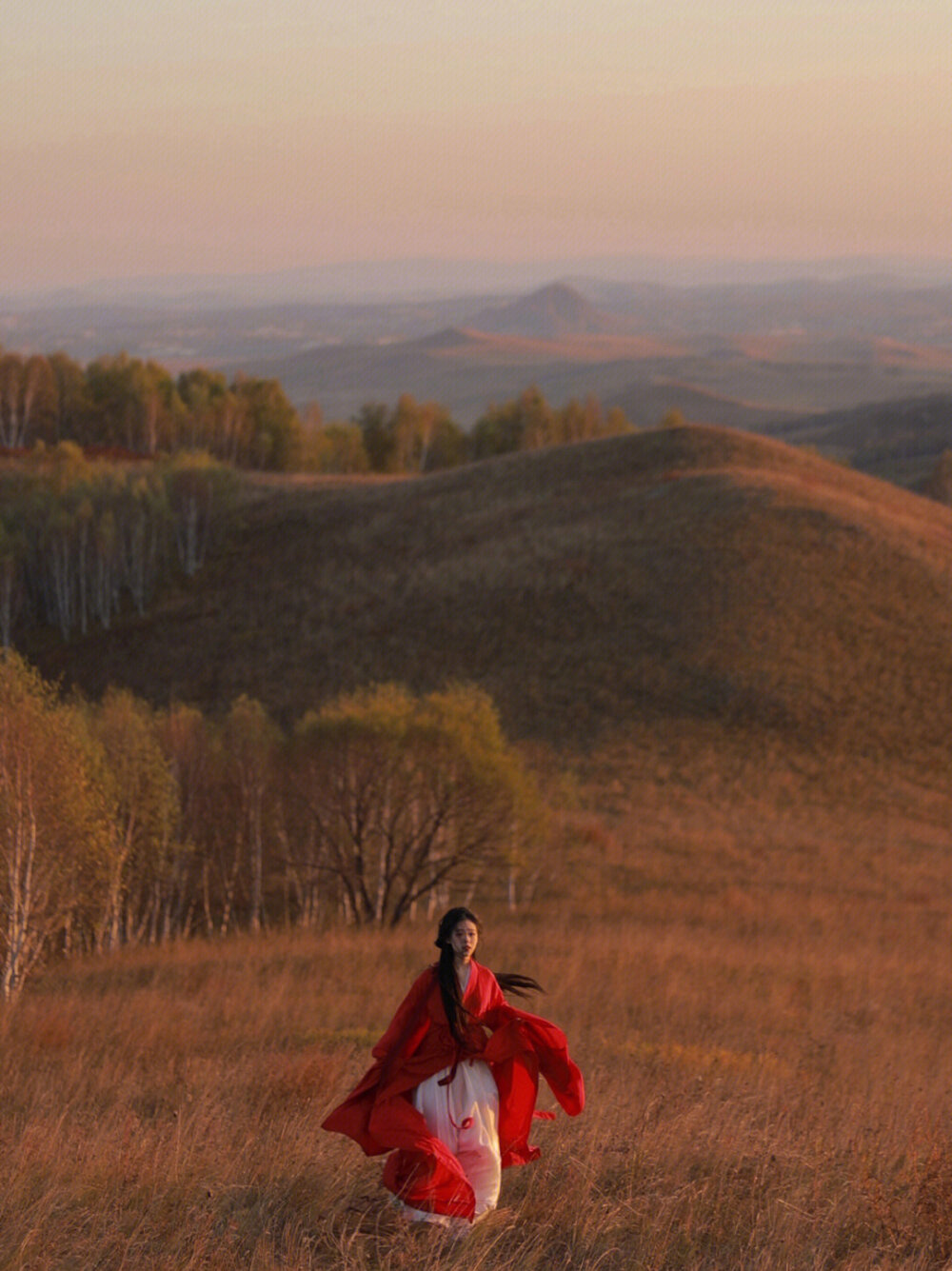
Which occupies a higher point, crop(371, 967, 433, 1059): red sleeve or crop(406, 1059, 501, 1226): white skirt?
crop(371, 967, 433, 1059): red sleeve

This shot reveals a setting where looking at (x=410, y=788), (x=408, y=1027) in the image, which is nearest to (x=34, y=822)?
(x=410, y=788)

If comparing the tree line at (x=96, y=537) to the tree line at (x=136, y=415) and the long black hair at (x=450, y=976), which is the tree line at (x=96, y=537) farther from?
the long black hair at (x=450, y=976)

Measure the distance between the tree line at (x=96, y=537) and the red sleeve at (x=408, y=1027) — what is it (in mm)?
70565

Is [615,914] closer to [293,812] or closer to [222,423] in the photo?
[293,812]

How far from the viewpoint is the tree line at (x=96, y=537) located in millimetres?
75000

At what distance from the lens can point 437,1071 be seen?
6723 mm

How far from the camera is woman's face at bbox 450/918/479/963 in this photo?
21.9ft

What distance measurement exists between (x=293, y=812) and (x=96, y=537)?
43966 mm

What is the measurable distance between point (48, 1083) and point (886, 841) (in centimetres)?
3648

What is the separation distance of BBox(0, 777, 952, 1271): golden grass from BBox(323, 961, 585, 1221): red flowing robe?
1.08ft

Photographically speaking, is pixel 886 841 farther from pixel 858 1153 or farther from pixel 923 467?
pixel 923 467

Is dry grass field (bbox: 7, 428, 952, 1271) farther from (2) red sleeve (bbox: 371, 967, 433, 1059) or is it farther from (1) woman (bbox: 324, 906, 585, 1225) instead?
(2) red sleeve (bbox: 371, 967, 433, 1059)

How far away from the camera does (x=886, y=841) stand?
4241 cm

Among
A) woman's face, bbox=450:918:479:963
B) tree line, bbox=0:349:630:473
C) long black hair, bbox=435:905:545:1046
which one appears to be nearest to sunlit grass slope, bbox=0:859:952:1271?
long black hair, bbox=435:905:545:1046
